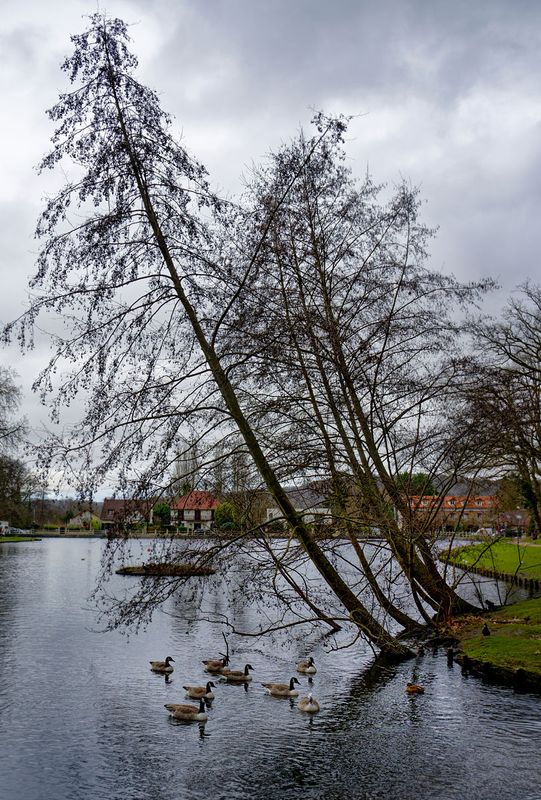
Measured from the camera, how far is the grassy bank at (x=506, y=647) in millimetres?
15984

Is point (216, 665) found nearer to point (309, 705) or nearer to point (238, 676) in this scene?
point (238, 676)

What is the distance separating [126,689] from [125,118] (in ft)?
39.3

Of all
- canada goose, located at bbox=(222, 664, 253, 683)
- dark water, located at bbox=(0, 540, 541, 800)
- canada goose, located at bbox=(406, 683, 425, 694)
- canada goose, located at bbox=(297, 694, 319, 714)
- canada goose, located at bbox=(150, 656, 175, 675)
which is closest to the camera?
dark water, located at bbox=(0, 540, 541, 800)

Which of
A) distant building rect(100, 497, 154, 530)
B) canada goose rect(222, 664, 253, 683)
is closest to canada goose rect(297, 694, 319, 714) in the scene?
canada goose rect(222, 664, 253, 683)

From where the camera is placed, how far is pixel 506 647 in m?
18.0

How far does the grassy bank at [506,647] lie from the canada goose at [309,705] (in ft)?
14.6

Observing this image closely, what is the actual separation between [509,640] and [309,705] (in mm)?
6757

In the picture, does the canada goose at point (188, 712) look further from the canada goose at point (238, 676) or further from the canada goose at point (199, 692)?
the canada goose at point (238, 676)

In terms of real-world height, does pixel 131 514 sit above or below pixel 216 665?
above

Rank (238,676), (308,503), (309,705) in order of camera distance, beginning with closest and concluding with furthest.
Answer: (309,705), (238,676), (308,503)

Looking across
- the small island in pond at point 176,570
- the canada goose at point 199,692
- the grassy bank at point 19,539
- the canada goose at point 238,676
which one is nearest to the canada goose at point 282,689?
the canada goose at point 238,676

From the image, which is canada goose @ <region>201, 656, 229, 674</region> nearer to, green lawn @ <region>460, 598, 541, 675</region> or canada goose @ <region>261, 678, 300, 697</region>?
canada goose @ <region>261, 678, 300, 697</region>

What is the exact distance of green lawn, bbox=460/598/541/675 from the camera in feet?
54.6

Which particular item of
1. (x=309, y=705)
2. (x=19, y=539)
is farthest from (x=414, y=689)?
(x=19, y=539)
